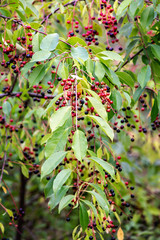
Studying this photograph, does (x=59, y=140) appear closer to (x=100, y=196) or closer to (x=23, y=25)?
(x=100, y=196)

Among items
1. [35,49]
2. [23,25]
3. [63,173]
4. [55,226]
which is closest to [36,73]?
[35,49]

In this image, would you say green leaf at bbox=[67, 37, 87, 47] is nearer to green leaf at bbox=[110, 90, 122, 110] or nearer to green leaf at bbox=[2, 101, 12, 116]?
green leaf at bbox=[110, 90, 122, 110]

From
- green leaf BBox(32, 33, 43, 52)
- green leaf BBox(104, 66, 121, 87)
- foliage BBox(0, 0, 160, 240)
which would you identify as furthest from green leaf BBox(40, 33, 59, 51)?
green leaf BBox(104, 66, 121, 87)

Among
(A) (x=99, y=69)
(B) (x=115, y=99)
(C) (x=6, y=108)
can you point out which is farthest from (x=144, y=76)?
(C) (x=6, y=108)

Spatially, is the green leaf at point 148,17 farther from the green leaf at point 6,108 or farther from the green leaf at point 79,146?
the green leaf at point 6,108

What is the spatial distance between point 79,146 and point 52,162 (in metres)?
0.13

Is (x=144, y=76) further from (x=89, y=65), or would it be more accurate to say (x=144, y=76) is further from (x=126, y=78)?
(x=89, y=65)

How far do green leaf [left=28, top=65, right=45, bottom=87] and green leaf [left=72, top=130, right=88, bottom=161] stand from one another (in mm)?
505

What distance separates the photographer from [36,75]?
1.48m

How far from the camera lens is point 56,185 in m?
1.13

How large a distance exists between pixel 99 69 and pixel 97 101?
0.27 metres

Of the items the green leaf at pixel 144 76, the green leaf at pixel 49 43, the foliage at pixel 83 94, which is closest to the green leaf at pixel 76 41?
the foliage at pixel 83 94

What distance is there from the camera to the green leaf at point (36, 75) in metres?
1.48

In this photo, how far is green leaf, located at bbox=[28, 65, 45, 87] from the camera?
148 centimetres
